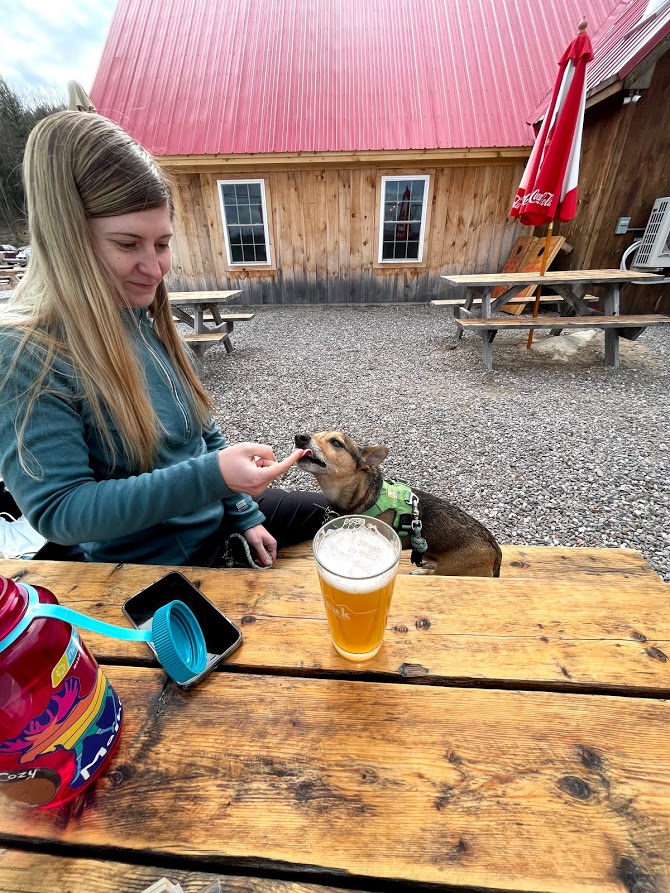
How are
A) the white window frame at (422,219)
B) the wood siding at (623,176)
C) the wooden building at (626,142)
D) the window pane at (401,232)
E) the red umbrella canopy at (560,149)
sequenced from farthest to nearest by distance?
the window pane at (401,232) < the white window frame at (422,219) < the wood siding at (623,176) < the wooden building at (626,142) < the red umbrella canopy at (560,149)

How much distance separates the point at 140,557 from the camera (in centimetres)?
147

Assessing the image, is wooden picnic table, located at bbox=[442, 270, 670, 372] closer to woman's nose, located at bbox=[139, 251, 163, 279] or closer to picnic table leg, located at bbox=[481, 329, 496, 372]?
picnic table leg, located at bbox=[481, 329, 496, 372]

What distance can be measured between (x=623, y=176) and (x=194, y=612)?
1022cm

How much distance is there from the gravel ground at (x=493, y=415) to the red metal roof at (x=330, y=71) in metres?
4.41

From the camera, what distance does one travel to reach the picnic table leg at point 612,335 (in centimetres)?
600

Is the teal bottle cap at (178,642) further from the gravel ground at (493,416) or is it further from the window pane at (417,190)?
the window pane at (417,190)

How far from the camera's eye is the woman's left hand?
65.1 inches

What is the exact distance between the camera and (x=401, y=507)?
7.87 ft

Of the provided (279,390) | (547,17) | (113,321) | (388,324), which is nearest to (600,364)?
(388,324)

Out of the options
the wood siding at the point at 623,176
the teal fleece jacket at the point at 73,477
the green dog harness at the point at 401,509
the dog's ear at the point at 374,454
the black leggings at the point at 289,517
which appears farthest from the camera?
the wood siding at the point at 623,176

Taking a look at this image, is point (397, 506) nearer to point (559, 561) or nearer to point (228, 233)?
point (559, 561)

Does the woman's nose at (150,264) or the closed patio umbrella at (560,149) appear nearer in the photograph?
the woman's nose at (150,264)

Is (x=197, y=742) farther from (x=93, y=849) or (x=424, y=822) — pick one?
(x=424, y=822)

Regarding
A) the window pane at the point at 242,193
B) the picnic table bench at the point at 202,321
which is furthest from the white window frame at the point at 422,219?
the picnic table bench at the point at 202,321
